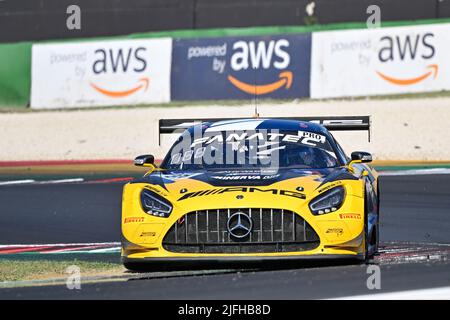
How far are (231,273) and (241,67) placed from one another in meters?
17.8

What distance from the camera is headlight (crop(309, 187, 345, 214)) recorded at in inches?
384

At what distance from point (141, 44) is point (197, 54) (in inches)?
52.6

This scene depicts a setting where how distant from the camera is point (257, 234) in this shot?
968cm

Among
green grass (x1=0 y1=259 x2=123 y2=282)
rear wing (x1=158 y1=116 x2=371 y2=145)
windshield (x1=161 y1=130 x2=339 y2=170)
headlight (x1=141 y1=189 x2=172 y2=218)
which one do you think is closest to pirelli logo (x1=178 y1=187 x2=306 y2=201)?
headlight (x1=141 y1=189 x2=172 y2=218)

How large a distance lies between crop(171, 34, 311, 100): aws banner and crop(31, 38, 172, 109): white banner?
44 centimetres

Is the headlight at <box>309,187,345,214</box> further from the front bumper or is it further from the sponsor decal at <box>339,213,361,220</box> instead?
the front bumper

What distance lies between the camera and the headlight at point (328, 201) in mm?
9742

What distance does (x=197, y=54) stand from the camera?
90.7ft

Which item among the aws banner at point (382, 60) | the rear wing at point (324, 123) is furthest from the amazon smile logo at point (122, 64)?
the rear wing at point (324, 123)

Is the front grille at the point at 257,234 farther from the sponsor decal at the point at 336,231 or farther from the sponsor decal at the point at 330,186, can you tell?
the sponsor decal at the point at 330,186

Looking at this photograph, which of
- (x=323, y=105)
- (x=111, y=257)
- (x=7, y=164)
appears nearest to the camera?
(x=111, y=257)

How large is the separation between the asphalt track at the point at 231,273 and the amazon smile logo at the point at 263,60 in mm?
8622

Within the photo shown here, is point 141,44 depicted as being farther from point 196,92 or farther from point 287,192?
point 287,192
